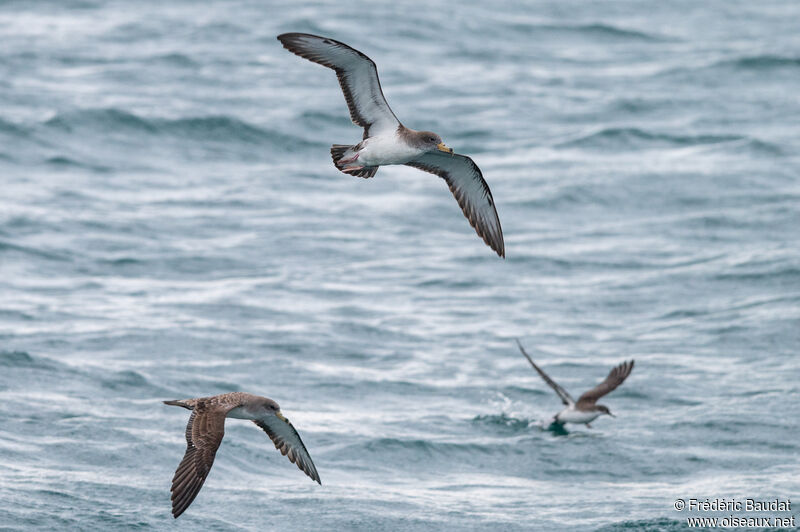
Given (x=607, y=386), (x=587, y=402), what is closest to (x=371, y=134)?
(x=587, y=402)

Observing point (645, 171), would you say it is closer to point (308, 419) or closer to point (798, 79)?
point (798, 79)

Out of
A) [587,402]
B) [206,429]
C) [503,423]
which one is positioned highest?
[206,429]

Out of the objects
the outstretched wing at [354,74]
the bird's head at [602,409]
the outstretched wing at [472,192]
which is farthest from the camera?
the bird's head at [602,409]

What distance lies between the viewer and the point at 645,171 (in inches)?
1099

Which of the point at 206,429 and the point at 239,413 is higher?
the point at 206,429

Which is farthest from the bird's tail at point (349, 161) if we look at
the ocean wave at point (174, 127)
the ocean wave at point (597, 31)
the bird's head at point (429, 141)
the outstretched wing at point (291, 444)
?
the ocean wave at point (597, 31)

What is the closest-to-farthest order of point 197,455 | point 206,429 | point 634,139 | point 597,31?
1. point 197,455
2. point 206,429
3. point 634,139
4. point 597,31

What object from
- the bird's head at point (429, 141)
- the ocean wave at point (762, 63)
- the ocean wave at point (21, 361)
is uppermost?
the bird's head at point (429, 141)

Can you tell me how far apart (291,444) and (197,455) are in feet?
7.01

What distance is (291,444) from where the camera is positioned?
13188 millimetres

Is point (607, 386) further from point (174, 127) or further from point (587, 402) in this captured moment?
point (174, 127)

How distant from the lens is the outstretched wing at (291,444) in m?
12.9

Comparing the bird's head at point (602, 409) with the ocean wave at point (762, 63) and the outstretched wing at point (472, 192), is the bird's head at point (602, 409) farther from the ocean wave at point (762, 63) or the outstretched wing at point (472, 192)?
the ocean wave at point (762, 63)

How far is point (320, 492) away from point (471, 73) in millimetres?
21555
